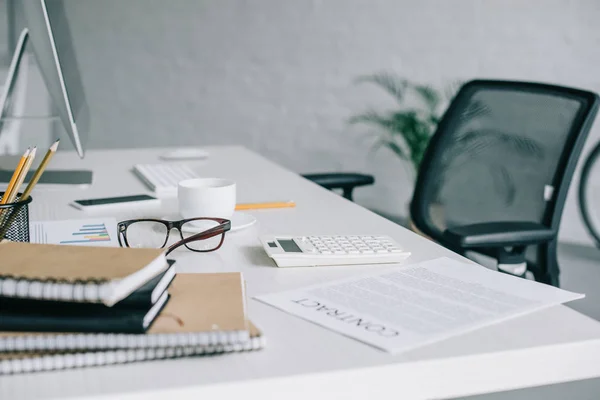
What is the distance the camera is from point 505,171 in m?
1.60

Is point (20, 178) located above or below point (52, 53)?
below

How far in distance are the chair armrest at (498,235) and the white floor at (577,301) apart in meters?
0.45

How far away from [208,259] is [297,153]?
2246 millimetres

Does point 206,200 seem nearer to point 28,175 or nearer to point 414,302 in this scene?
point 414,302

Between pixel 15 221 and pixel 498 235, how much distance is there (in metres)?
0.85

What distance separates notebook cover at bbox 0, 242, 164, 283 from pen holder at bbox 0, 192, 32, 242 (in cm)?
9

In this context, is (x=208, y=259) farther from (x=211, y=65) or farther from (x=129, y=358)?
(x=211, y=65)

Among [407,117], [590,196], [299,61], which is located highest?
[299,61]

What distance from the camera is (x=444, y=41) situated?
3.19 m

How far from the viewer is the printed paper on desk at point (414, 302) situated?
26.2 inches

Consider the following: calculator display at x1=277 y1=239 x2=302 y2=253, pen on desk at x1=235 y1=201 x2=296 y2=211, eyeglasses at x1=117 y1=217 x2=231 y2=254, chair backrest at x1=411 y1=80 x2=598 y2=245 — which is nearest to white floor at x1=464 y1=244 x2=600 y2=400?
calculator display at x1=277 y1=239 x2=302 y2=253

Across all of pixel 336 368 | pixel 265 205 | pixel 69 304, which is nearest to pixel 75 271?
pixel 69 304

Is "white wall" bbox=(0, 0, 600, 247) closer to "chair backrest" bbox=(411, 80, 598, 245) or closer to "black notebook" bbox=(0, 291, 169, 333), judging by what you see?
"chair backrest" bbox=(411, 80, 598, 245)

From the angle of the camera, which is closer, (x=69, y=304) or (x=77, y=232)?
(x=69, y=304)
